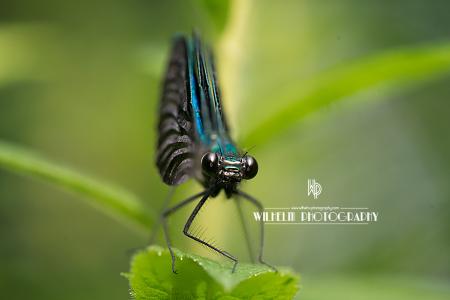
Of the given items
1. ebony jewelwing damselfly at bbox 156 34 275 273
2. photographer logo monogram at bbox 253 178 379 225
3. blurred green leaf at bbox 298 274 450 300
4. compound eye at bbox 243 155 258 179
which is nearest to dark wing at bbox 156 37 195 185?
ebony jewelwing damselfly at bbox 156 34 275 273

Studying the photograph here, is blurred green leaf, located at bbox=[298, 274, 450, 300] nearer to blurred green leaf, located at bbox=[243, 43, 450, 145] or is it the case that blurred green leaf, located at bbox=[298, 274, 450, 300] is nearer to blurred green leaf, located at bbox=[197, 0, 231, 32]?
blurred green leaf, located at bbox=[243, 43, 450, 145]

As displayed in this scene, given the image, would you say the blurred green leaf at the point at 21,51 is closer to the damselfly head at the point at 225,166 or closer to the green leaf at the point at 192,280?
the damselfly head at the point at 225,166

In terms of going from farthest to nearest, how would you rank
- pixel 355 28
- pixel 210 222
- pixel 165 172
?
pixel 355 28 → pixel 210 222 → pixel 165 172

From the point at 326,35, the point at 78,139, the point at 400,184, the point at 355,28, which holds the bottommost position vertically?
the point at 400,184

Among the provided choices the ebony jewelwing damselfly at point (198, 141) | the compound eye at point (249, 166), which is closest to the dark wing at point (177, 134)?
the ebony jewelwing damselfly at point (198, 141)

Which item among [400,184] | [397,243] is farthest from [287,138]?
[400,184]

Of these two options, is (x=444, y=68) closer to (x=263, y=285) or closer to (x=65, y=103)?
(x=263, y=285)
